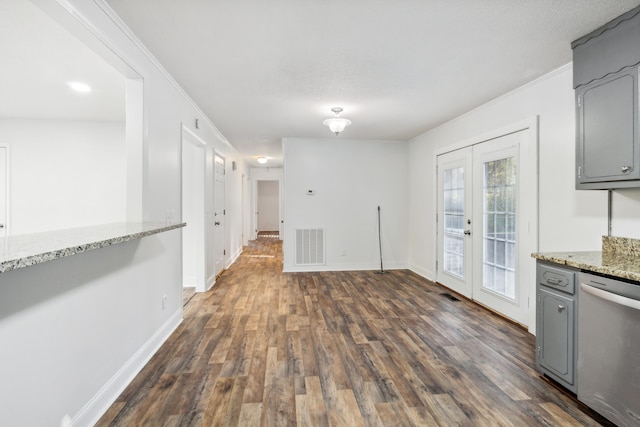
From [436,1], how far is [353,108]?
2010mm

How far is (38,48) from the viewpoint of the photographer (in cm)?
228

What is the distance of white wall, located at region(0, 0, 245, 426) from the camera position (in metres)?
1.28

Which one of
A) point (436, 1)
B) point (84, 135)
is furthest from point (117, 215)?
point (436, 1)

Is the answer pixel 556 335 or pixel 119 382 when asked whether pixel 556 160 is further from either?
pixel 119 382

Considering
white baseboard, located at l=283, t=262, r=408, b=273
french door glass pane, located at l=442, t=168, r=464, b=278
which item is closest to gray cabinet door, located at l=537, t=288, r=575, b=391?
french door glass pane, located at l=442, t=168, r=464, b=278

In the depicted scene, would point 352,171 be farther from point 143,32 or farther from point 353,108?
point 143,32

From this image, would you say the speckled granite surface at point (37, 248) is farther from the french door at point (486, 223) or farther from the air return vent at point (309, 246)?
the air return vent at point (309, 246)

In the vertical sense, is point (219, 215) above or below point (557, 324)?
above

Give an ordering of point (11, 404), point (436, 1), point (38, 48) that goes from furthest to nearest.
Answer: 1. point (38, 48)
2. point (436, 1)
3. point (11, 404)

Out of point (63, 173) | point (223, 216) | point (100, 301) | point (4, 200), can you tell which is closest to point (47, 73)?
point (63, 173)

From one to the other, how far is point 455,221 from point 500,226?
87cm

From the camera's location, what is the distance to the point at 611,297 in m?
1.66

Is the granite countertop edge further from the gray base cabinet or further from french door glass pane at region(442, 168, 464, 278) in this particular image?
french door glass pane at region(442, 168, 464, 278)

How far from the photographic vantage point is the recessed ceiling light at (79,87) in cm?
298
